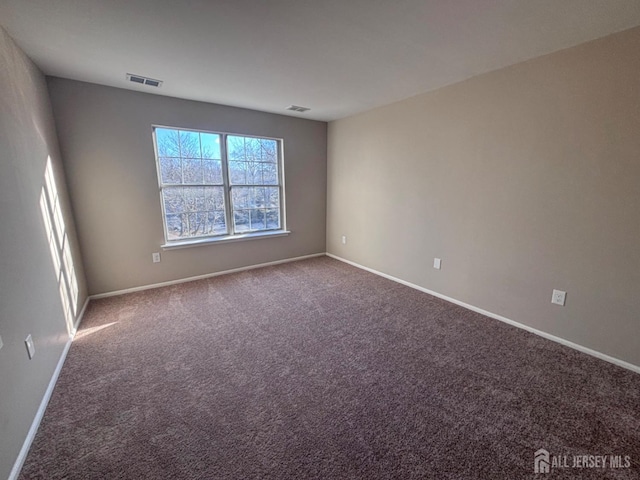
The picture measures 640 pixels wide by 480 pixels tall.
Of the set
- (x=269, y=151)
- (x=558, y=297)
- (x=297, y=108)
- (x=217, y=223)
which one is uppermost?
(x=297, y=108)

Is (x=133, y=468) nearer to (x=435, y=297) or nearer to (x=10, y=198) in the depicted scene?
(x=10, y=198)

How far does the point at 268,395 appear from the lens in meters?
1.73

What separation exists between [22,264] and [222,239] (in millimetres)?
2259

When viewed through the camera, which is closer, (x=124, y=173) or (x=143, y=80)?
(x=143, y=80)

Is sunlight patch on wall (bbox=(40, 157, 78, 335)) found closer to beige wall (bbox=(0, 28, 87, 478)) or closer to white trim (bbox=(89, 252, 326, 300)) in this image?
beige wall (bbox=(0, 28, 87, 478))

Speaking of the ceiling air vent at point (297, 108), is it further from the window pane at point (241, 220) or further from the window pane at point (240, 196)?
the window pane at point (241, 220)

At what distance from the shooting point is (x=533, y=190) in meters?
2.30

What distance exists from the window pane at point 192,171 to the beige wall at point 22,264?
127 cm

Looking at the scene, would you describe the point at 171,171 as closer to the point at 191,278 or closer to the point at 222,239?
the point at 222,239

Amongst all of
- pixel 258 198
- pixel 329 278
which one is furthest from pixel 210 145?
pixel 329 278

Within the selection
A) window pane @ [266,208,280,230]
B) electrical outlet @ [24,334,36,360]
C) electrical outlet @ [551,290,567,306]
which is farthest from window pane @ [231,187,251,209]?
electrical outlet @ [551,290,567,306]

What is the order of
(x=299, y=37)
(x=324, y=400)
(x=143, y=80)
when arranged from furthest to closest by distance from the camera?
(x=143, y=80) < (x=299, y=37) < (x=324, y=400)

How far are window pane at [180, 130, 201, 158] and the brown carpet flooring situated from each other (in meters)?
1.99

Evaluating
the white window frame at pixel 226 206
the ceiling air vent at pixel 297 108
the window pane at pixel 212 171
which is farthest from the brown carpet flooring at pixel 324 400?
the ceiling air vent at pixel 297 108
